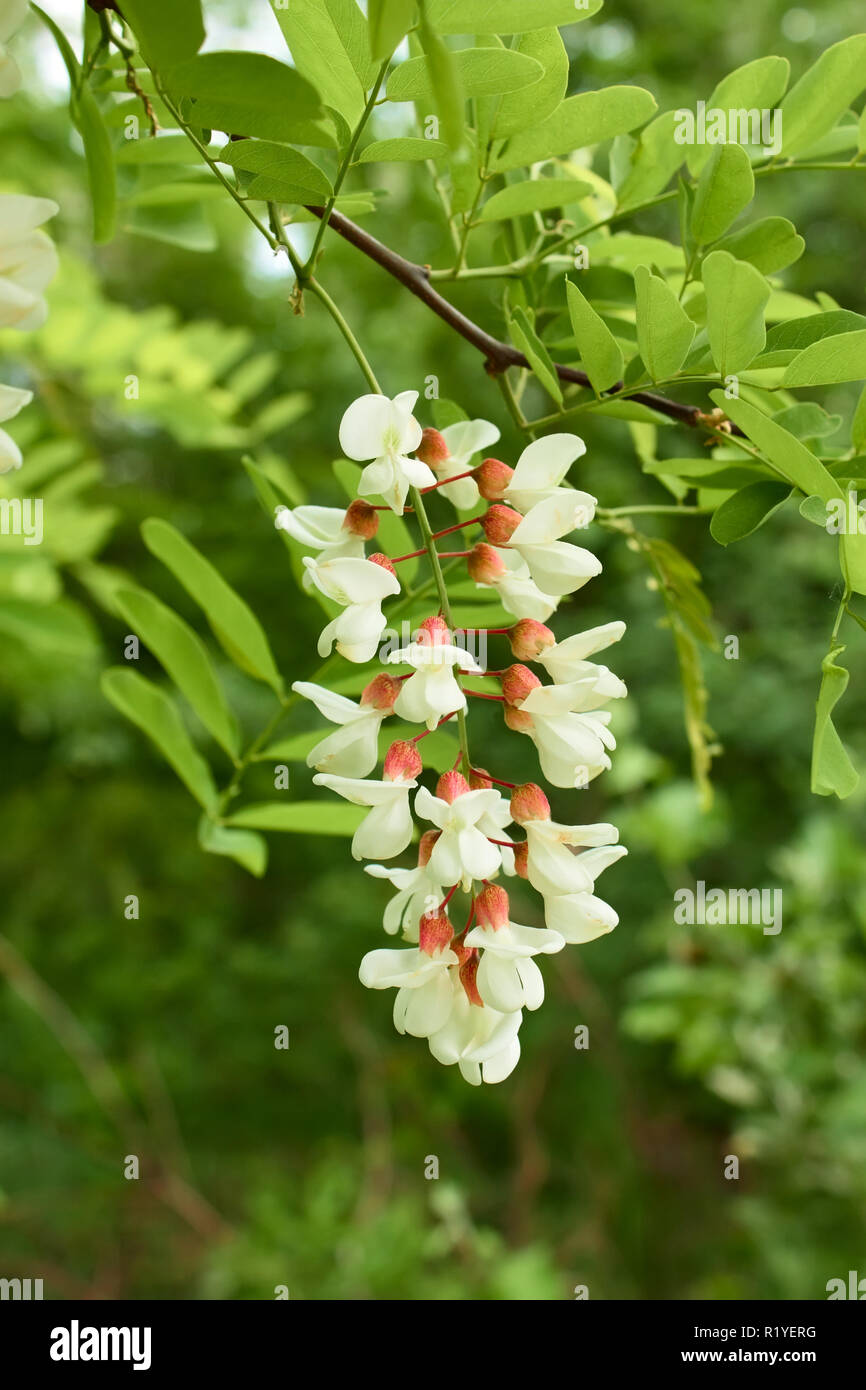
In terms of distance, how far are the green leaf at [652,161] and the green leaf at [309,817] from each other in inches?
8.0

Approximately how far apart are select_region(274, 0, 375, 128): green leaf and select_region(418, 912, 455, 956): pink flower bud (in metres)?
0.17

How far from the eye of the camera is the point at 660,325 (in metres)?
0.24

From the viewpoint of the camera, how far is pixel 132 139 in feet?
1.20

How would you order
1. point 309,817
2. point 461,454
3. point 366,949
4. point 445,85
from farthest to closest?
→ 1. point 366,949
2. point 309,817
3. point 461,454
4. point 445,85

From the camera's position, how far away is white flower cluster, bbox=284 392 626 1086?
0.21 meters

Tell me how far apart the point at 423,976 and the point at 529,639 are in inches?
2.8

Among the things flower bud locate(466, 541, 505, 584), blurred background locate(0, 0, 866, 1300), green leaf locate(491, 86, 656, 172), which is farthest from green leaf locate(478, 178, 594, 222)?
blurred background locate(0, 0, 866, 1300)

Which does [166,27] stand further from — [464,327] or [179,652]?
[179,652]

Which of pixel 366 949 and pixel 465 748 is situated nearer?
pixel 465 748

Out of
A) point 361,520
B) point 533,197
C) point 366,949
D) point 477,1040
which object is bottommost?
point 477,1040

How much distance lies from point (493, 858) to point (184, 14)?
0.53 ft

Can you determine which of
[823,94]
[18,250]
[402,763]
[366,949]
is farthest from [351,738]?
[366,949]
